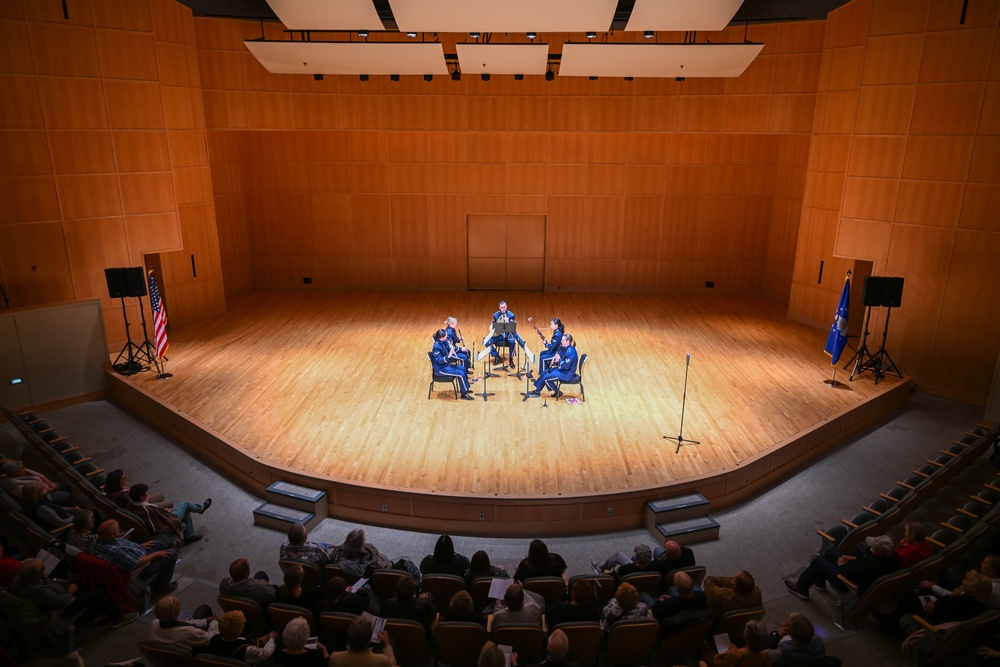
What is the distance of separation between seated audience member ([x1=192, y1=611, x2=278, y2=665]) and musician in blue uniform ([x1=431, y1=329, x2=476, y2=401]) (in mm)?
5673

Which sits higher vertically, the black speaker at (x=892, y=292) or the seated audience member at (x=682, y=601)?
the black speaker at (x=892, y=292)

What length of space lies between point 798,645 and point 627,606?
3.64 feet

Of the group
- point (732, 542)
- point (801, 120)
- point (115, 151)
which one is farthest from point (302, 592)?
point (801, 120)

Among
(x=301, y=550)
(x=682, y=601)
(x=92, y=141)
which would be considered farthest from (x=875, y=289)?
(x=92, y=141)

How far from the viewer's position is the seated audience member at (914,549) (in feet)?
18.4

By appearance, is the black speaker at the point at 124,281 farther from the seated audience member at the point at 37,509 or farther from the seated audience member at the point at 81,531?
the seated audience member at the point at 81,531

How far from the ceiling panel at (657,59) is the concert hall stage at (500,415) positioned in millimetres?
4741

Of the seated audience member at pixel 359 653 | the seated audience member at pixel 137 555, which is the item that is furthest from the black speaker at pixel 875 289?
the seated audience member at pixel 137 555

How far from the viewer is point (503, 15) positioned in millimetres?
9445

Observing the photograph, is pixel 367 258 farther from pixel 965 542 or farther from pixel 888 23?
pixel 965 542

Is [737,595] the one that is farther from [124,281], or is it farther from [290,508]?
[124,281]

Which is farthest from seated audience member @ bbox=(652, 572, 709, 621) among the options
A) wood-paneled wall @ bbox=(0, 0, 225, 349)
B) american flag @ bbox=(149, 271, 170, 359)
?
wood-paneled wall @ bbox=(0, 0, 225, 349)

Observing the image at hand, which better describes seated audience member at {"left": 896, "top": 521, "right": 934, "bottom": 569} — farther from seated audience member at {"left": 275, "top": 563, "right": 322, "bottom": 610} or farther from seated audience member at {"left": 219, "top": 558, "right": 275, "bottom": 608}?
seated audience member at {"left": 219, "top": 558, "right": 275, "bottom": 608}

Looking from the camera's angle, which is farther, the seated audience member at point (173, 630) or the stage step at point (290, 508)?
the stage step at point (290, 508)
